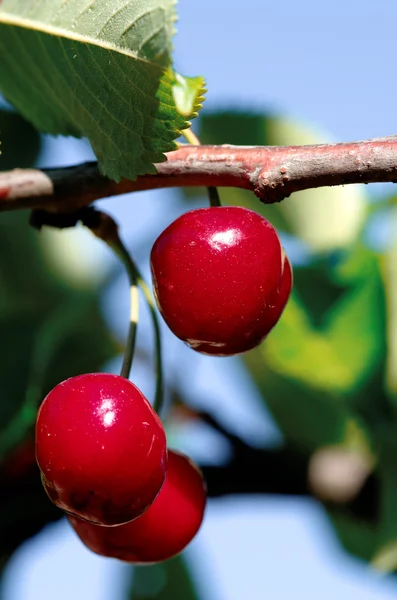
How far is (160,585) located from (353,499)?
0.72 meters

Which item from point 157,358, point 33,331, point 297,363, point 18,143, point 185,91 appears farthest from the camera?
point 33,331

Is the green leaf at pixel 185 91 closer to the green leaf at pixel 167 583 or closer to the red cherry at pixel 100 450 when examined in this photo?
the red cherry at pixel 100 450

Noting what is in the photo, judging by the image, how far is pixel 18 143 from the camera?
2105mm

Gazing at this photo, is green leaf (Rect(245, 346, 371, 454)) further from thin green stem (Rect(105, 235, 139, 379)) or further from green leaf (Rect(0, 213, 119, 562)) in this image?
thin green stem (Rect(105, 235, 139, 379))

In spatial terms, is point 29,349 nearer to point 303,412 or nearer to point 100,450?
point 303,412

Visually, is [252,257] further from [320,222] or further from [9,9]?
[320,222]

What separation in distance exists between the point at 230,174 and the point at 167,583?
5.17ft

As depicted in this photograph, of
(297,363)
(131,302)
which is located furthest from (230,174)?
(297,363)

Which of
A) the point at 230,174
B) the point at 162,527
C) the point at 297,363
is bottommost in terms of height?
the point at 297,363

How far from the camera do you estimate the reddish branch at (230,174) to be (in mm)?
874

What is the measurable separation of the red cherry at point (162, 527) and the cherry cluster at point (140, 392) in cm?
15

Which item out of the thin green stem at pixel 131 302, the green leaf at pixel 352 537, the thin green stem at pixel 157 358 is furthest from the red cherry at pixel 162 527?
the green leaf at pixel 352 537

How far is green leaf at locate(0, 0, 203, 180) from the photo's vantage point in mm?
858

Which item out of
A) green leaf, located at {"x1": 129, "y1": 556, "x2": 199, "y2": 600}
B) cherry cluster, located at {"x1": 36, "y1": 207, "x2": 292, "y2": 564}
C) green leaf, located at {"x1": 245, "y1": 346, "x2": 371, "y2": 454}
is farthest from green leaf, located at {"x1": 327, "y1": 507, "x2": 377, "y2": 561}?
cherry cluster, located at {"x1": 36, "y1": 207, "x2": 292, "y2": 564}
